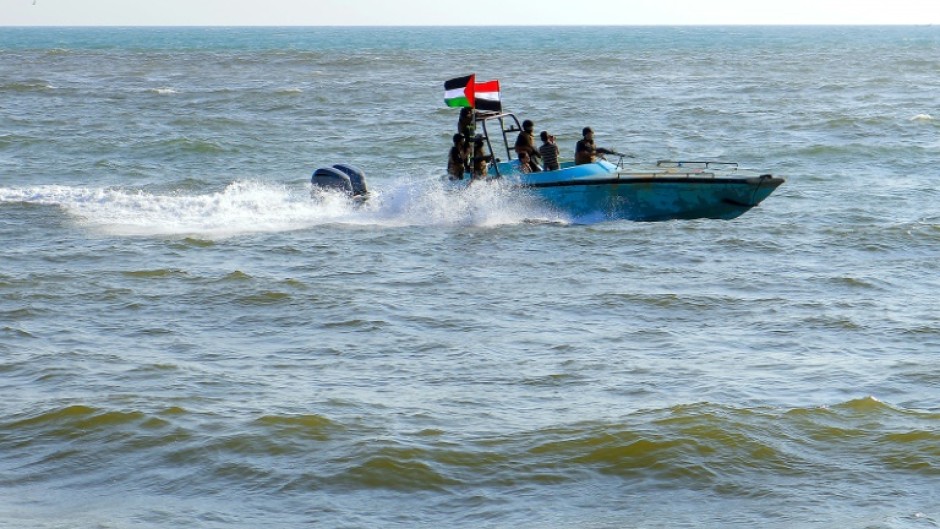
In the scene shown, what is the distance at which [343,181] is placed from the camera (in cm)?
2089

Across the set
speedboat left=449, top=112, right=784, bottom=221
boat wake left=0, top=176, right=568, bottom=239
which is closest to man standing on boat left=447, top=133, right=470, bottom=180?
A: speedboat left=449, top=112, right=784, bottom=221

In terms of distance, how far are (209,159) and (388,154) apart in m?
3.77

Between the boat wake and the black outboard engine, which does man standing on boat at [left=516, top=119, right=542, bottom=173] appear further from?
the black outboard engine

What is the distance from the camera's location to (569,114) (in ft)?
133

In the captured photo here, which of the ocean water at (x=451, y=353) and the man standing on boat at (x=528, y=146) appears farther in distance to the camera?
the man standing on boat at (x=528, y=146)

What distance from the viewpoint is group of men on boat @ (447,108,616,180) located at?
1955cm

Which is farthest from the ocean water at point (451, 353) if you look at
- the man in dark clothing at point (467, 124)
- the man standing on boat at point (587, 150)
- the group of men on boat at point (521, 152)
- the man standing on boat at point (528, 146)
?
the man standing on boat at point (587, 150)

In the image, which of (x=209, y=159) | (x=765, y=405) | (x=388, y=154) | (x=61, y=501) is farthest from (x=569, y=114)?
(x=61, y=501)

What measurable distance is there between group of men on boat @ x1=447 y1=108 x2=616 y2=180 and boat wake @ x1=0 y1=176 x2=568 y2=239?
326 millimetres

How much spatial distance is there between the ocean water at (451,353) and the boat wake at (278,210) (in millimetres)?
59

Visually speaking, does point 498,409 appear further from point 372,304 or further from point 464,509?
point 372,304

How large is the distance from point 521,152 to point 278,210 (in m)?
4.04

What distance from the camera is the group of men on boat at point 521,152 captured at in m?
19.5

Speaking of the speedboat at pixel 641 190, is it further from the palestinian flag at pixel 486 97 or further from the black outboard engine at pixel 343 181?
the black outboard engine at pixel 343 181
